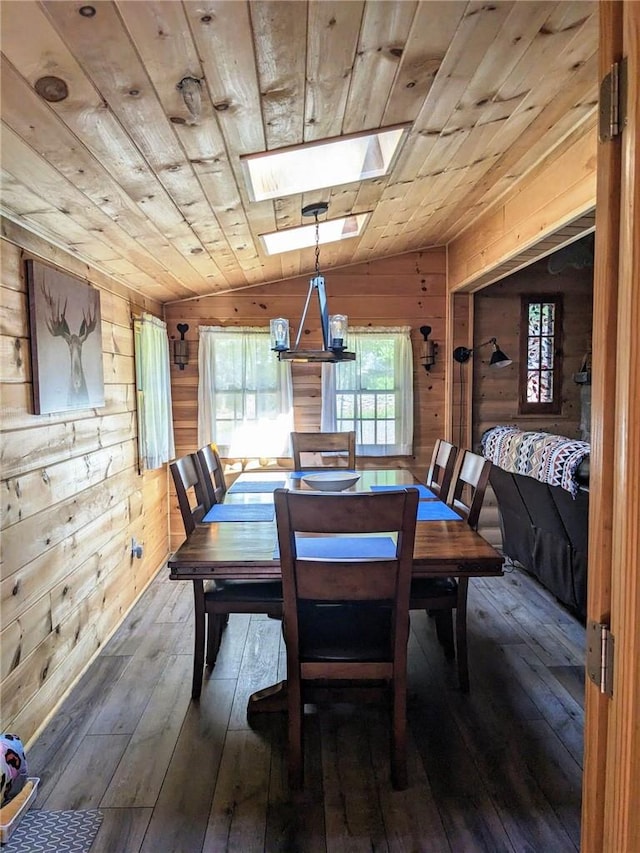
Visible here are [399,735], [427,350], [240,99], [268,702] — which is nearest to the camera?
[240,99]

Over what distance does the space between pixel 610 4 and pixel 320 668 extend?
1.78 m

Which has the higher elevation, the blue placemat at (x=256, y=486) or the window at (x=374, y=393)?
the window at (x=374, y=393)

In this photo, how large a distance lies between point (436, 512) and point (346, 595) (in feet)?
3.01

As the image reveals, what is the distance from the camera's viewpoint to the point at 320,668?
1.78m

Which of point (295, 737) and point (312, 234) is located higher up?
point (312, 234)

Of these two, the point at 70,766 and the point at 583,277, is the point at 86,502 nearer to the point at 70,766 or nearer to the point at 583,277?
the point at 70,766

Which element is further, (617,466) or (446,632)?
(446,632)

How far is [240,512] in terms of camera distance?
8.43 feet

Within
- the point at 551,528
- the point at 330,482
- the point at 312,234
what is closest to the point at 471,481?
the point at 330,482

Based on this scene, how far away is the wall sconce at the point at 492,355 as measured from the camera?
434 centimetres

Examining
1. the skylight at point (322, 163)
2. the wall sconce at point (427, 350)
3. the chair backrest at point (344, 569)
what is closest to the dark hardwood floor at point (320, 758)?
the chair backrest at point (344, 569)

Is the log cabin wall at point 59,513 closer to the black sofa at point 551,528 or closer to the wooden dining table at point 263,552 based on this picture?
the wooden dining table at point 263,552

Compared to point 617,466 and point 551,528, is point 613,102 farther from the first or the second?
point 551,528

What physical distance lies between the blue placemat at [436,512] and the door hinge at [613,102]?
1794 millimetres
